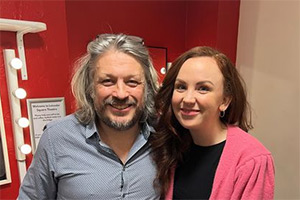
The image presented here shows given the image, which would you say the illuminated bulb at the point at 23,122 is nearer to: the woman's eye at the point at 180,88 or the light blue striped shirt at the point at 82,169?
the light blue striped shirt at the point at 82,169

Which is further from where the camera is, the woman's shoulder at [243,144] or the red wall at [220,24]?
the red wall at [220,24]

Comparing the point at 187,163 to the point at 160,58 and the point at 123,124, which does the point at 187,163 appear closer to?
the point at 123,124

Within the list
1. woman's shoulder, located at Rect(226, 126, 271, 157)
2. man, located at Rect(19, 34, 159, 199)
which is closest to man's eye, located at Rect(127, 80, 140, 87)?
man, located at Rect(19, 34, 159, 199)

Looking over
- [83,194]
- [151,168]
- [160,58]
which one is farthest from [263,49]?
[83,194]

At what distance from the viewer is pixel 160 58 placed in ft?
8.03

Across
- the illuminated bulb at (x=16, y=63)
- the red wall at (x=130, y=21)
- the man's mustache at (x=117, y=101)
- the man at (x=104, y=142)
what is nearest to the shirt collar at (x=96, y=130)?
the man at (x=104, y=142)

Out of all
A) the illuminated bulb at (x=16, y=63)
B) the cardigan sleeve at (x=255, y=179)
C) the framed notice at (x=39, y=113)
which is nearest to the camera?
the cardigan sleeve at (x=255, y=179)

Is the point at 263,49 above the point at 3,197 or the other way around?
above

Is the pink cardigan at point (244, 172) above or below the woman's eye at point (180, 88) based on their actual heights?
below

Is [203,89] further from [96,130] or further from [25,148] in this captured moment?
[25,148]

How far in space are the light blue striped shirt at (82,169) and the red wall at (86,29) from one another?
0.43 m

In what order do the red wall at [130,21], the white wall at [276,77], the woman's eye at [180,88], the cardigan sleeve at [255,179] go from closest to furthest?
the cardigan sleeve at [255,179] → the woman's eye at [180,88] → the white wall at [276,77] → the red wall at [130,21]

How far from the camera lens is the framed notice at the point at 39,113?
1.44 metres

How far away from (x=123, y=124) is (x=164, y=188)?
0.36 m
